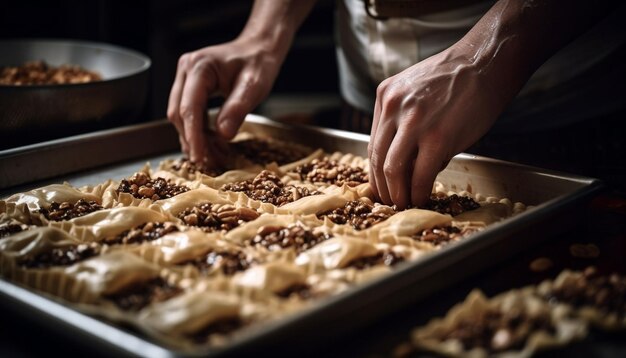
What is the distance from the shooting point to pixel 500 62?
169 cm

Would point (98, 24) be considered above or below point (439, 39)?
below

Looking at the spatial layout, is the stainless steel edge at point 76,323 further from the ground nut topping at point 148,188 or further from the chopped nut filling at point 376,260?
the ground nut topping at point 148,188

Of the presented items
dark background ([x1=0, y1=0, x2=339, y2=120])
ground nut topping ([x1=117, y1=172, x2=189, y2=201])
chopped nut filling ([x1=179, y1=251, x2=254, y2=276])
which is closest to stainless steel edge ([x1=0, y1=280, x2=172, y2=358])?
chopped nut filling ([x1=179, y1=251, x2=254, y2=276])

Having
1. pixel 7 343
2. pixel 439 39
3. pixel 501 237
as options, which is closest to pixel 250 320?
pixel 7 343

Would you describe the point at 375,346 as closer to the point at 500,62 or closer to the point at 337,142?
the point at 500,62

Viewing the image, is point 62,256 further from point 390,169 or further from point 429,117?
point 429,117

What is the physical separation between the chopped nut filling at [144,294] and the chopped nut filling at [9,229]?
0.44 metres

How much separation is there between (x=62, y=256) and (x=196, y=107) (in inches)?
32.2

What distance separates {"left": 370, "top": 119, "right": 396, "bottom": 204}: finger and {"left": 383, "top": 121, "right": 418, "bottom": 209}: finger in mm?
28

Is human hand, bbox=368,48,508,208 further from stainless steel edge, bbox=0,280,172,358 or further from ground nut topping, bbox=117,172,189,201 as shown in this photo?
stainless steel edge, bbox=0,280,172,358

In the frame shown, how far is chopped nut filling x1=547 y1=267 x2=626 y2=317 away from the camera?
1.26 m

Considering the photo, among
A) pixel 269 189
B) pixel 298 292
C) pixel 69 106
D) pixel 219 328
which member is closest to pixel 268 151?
pixel 269 189

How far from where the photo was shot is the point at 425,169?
1.67 metres

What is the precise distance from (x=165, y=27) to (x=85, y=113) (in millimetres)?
1676
